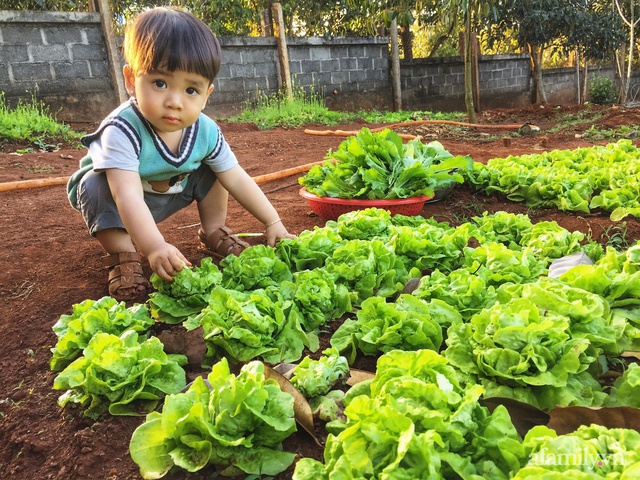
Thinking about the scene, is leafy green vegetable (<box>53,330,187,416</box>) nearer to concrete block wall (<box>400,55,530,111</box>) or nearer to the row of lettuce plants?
the row of lettuce plants

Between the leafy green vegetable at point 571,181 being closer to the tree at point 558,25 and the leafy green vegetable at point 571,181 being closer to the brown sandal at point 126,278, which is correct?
the brown sandal at point 126,278

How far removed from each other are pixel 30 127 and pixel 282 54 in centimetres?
541

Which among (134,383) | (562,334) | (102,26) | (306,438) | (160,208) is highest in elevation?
(102,26)

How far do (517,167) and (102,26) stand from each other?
7252 millimetres

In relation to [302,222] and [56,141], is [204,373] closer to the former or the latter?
[302,222]

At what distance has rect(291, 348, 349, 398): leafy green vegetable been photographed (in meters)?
1.57

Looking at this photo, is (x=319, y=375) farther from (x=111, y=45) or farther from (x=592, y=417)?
(x=111, y=45)

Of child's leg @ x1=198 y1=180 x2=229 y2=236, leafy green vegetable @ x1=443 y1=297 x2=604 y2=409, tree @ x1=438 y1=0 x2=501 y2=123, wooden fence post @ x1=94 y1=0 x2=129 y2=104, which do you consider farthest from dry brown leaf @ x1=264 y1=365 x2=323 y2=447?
tree @ x1=438 y1=0 x2=501 y2=123

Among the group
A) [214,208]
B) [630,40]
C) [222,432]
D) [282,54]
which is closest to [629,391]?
[222,432]

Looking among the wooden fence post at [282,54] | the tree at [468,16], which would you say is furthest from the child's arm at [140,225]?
the wooden fence post at [282,54]

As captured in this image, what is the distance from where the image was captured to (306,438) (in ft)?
4.92

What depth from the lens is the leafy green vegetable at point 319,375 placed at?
157cm

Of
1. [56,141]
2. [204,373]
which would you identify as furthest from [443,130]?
[204,373]

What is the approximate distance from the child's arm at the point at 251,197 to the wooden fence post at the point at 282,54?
8390mm
